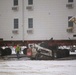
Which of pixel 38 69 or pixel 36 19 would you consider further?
pixel 36 19

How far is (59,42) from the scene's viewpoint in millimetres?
36031

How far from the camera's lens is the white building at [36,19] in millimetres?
36250

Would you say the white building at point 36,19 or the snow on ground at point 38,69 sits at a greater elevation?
the white building at point 36,19

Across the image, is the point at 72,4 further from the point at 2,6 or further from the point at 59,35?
the point at 2,6

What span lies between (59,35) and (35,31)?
2.63 metres

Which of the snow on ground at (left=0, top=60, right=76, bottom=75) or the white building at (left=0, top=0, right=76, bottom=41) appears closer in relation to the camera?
the snow on ground at (left=0, top=60, right=76, bottom=75)

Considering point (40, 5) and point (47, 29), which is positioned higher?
point (40, 5)

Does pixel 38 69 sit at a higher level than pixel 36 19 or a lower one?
lower

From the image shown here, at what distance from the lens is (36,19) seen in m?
36.9

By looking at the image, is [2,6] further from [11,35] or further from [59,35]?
[59,35]

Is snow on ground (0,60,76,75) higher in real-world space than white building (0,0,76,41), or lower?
lower

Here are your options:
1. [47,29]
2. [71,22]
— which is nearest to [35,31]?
[47,29]

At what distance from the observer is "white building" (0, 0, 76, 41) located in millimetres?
36250

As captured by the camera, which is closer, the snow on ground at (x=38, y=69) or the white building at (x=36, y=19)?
the snow on ground at (x=38, y=69)
